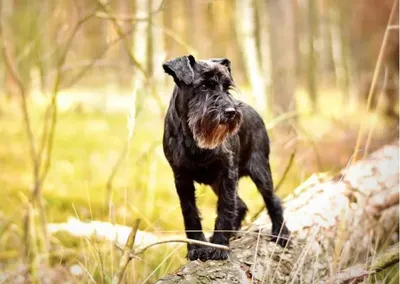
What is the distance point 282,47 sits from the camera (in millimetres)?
9281

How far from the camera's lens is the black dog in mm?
2451

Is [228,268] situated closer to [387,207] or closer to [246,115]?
[246,115]

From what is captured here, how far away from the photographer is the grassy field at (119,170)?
16.3ft

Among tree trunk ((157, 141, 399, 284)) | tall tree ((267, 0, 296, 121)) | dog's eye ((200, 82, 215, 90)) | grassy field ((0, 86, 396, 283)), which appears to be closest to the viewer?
dog's eye ((200, 82, 215, 90))

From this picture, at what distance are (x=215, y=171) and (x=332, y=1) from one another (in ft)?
53.4

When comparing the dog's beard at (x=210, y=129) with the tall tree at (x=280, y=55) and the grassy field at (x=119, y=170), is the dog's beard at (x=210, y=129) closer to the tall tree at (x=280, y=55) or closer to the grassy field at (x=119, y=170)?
the grassy field at (x=119, y=170)

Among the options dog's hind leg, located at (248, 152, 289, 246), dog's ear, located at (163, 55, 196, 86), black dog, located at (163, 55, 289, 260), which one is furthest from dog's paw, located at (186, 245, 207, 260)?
dog's ear, located at (163, 55, 196, 86)

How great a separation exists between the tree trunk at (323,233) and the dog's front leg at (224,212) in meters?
0.06

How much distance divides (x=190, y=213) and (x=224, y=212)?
6.7 inches

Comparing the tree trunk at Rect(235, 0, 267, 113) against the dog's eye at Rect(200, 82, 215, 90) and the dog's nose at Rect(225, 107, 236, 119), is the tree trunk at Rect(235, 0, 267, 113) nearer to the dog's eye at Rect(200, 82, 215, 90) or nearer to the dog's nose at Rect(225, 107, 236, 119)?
the dog's eye at Rect(200, 82, 215, 90)

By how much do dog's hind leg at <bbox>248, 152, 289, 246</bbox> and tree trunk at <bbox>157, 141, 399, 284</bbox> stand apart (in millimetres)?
96

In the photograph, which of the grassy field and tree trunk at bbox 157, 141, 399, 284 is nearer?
tree trunk at bbox 157, 141, 399, 284

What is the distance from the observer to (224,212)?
287cm

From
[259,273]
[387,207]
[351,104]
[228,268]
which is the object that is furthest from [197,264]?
[351,104]
